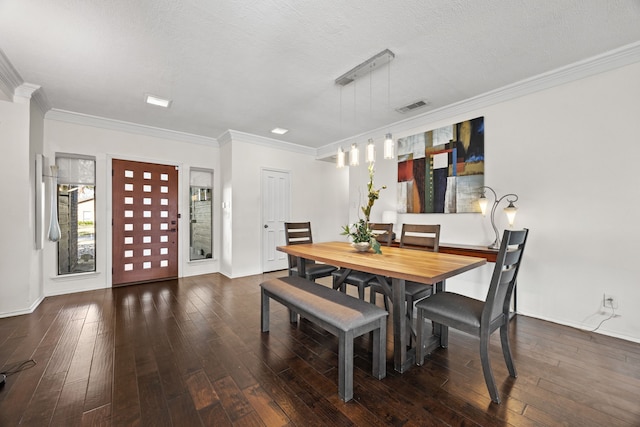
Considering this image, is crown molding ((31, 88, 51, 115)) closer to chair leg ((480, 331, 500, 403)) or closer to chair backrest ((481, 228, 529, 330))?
chair backrest ((481, 228, 529, 330))

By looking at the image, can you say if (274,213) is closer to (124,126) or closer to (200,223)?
(200,223)

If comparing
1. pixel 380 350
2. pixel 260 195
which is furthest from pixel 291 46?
pixel 260 195

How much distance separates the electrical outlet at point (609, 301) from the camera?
8.13ft

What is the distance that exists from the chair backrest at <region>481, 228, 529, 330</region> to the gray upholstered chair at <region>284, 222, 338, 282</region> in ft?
5.47

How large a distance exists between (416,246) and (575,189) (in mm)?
1686

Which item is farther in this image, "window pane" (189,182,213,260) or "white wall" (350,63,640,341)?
"window pane" (189,182,213,260)

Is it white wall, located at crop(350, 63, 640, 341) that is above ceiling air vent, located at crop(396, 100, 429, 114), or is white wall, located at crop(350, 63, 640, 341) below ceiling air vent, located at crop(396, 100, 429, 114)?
below

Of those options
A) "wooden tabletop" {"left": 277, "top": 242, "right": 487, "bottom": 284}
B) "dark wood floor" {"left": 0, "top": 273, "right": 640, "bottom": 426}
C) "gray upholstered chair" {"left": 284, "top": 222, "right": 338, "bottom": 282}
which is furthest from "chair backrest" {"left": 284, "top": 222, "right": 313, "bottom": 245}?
"dark wood floor" {"left": 0, "top": 273, "right": 640, "bottom": 426}

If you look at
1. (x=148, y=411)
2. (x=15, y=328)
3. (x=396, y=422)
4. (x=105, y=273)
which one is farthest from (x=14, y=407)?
(x=105, y=273)

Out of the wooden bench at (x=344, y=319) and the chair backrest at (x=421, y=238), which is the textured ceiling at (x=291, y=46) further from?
the wooden bench at (x=344, y=319)

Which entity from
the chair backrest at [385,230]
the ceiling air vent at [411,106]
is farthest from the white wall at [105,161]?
the ceiling air vent at [411,106]

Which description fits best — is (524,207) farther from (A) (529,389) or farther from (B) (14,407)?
(B) (14,407)

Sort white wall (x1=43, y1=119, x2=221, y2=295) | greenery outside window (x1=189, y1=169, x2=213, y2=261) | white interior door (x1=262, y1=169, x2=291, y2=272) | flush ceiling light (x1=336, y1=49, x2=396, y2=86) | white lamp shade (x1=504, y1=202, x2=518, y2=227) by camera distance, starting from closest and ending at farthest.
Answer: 1. flush ceiling light (x1=336, y1=49, x2=396, y2=86)
2. white lamp shade (x1=504, y1=202, x2=518, y2=227)
3. white wall (x1=43, y1=119, x2=221, y2=295)
4. greenery outside window (x1=189, y1=169, x2=213, y2=261)
5. white interior door (x1=262, y1=169, x2=291, y2=272)

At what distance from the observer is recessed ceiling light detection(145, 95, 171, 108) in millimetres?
3362
